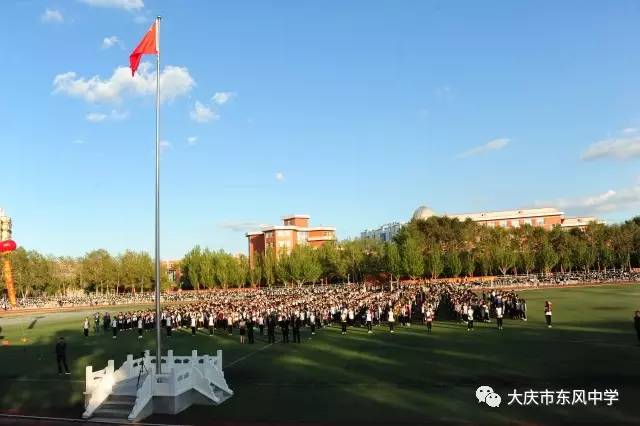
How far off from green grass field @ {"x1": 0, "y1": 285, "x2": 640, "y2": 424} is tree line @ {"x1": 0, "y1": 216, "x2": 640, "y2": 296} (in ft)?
178

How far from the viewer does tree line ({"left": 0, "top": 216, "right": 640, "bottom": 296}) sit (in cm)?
8325

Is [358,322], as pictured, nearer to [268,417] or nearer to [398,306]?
[398,306]

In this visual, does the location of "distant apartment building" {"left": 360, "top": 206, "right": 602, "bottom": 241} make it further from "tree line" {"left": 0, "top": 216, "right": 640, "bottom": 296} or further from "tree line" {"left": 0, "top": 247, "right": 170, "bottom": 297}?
"tree line" {"left": 0, "top": 247, "right": 170, "bottom": 297}

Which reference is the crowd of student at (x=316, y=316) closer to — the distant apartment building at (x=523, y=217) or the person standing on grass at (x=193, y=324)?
the person standing on grass at (x=193, y=324)

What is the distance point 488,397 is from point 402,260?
66.3 m

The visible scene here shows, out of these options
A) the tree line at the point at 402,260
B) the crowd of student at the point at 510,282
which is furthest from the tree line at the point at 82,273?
the crowd of student at the point at 510,282

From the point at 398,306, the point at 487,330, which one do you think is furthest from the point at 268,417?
the point at 398,306

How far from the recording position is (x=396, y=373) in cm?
1741

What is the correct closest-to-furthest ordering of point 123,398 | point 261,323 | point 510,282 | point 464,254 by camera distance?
point 123,398 < point 261,323 < point 510,282 < point 464,254

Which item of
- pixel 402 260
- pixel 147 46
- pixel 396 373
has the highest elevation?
pixel 147 46

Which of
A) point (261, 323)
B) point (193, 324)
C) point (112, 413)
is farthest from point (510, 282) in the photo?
point (112, 413)

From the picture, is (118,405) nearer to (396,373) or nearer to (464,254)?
(396,373)

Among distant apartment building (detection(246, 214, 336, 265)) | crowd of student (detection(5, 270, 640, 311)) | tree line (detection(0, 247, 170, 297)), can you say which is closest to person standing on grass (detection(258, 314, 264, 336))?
crowd of student (detection(5, 270, 640, 311))

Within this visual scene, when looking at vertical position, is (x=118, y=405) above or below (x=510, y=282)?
below
